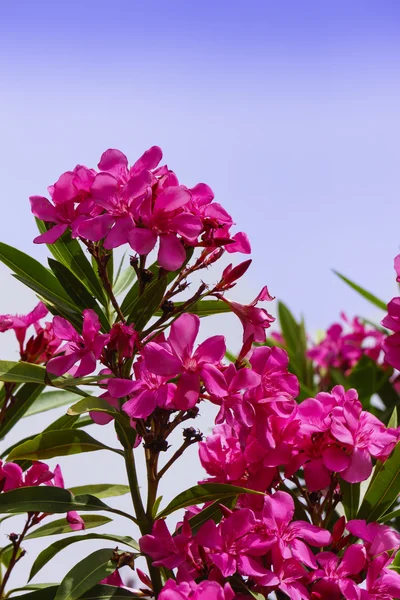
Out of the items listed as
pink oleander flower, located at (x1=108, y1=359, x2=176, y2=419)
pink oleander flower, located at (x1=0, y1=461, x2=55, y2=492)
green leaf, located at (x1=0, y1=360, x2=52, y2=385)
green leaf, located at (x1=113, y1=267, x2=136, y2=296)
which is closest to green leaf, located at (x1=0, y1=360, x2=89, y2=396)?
green leaf, located at (x1=0, y1=360, x2=52, y2=385)

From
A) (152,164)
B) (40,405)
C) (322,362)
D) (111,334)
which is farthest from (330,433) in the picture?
(322,362)

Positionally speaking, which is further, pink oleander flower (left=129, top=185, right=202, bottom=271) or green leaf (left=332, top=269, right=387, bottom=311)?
green leaf (left=332, top=269, right=387, bottom=311)

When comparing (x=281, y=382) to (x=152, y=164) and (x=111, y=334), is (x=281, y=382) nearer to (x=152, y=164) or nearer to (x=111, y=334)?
(x=111, y=334)

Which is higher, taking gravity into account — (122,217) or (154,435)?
(122,217)

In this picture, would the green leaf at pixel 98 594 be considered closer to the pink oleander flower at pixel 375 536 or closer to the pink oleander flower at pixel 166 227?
the pink oleander flower at pixel 375 536

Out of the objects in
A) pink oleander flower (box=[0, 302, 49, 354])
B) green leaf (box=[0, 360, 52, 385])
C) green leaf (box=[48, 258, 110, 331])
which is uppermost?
pink oleander flower (box=[0, 302, 49, 354])

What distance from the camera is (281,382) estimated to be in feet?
3.92

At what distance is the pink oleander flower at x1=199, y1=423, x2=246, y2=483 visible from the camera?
128 cm

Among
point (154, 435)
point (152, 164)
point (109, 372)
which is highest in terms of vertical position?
point (152, 164)

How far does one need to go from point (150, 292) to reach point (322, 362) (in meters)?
2.51

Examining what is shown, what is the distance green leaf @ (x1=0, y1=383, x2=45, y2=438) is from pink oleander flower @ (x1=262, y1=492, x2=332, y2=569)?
652mm

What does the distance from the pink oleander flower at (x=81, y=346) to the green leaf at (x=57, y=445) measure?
0.45 feet

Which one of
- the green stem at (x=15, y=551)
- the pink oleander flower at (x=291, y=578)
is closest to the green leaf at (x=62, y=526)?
the green stem at (x=15, y=551)

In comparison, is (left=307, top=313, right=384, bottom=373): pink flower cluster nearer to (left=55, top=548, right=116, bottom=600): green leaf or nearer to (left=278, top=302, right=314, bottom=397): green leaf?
(left=278, top=302, right=314, bottom=397): green leaf
